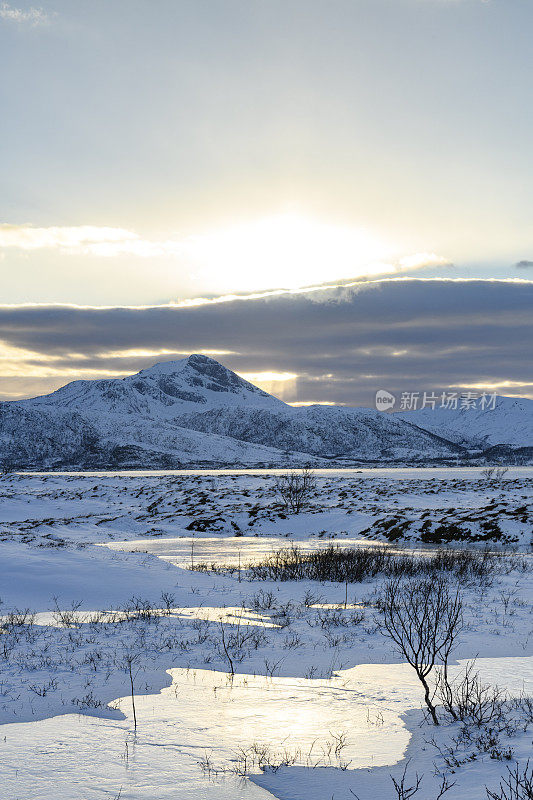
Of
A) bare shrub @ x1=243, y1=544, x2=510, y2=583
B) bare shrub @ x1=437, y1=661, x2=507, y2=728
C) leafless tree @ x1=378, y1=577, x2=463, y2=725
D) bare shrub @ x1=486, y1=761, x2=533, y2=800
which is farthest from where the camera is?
bare shrub @ x1=243, y1=544, x2=510, y2=583

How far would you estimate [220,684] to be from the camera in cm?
625

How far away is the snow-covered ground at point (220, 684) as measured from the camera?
4.08m

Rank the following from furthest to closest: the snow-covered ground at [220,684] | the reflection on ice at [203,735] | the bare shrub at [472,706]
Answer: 1. the bare shrub at [472,706]
2. the snow-covered ground at [220,684]
3. the reflection on ice at [203,735]

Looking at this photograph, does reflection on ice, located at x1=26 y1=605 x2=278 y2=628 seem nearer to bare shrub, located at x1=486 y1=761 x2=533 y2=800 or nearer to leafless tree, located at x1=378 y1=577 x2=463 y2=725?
leafless tree, located at x1=378 y1=577 x2=463 y2=725

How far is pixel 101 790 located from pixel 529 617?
8.21 m

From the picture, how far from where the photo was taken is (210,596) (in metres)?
11.8

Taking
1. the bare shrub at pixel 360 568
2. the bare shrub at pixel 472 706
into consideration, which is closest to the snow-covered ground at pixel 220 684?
the bare shrub at pixel 472 706

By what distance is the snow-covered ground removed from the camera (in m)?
4.08

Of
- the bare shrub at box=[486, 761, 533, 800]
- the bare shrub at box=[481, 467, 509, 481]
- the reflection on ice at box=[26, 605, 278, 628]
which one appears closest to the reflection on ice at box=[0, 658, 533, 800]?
the bare shrub at box=[486, 761, 533, 800]

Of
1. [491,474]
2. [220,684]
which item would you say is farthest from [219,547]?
[491,474]

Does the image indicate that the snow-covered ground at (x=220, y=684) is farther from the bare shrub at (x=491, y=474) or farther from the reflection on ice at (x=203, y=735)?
the bare shrub at (x=491, y=474)

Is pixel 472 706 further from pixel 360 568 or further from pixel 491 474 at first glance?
pixel 491 474

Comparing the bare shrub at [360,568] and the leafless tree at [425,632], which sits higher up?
the leafless tree at [425,632]

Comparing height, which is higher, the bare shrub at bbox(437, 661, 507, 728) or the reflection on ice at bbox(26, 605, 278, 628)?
the bare shrub at bbox(437, 661, 507, 728)
